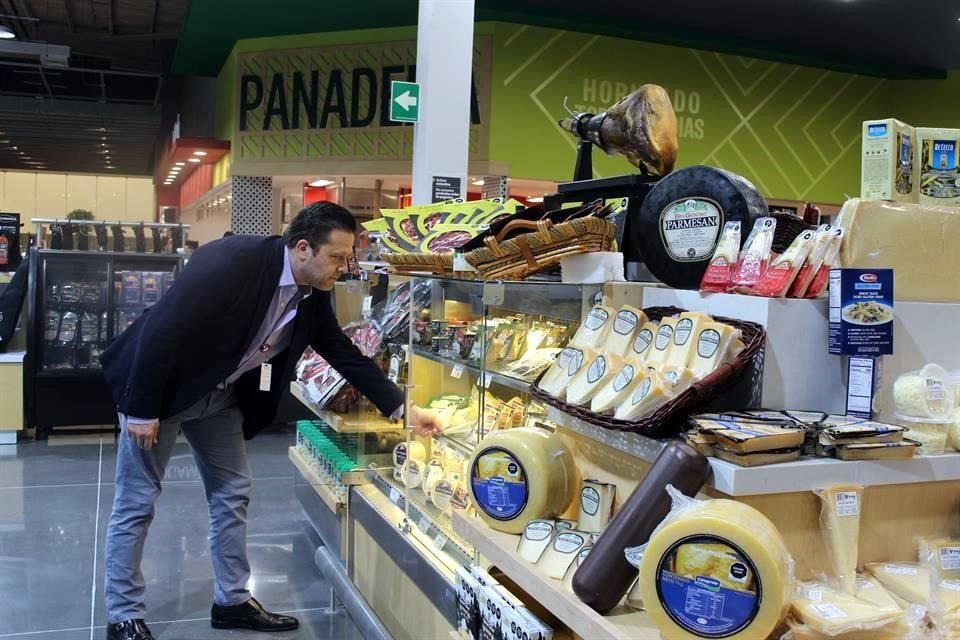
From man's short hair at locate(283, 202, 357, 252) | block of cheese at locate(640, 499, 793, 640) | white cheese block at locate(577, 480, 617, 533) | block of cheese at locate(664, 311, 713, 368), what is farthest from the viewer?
man's short hair at locate(283, 202, 357, 252)

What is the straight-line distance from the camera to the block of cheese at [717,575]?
1.22 m

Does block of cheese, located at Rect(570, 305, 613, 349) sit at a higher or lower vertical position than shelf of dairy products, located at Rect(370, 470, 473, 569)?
higher

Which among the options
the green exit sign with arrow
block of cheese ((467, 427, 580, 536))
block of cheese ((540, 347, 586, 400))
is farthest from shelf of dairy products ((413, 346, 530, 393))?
the green exit sign with arrow

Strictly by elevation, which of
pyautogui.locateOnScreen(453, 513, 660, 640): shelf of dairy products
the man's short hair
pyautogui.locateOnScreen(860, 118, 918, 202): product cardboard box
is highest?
pyautogui.locateOnScreen(860, 118, 918, 202): product cardboard box

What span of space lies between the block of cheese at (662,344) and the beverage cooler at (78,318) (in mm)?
5851

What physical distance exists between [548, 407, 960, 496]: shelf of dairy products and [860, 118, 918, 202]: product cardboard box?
1.88ft

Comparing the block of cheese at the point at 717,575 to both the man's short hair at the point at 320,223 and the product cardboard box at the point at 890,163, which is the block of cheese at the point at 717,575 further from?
the man's short hair at the point at 320,223

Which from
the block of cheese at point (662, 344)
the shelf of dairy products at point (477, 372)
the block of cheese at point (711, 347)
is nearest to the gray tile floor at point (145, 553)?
the shelf of dairy products at point (477, 372)

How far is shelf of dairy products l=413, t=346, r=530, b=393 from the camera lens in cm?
231

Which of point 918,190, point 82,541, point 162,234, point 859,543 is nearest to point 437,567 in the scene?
point 859,543

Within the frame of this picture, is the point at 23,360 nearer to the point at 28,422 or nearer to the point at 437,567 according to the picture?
the point at 28,422

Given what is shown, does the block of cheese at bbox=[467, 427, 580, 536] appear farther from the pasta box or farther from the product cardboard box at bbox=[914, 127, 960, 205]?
the product cardboard box at bbox=[914, 127, 960, 205]

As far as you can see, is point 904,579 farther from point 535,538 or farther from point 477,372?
point 477,372

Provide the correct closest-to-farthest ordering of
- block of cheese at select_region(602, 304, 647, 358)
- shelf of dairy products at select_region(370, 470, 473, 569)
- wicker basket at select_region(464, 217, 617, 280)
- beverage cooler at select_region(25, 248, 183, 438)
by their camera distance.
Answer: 1. block of cheese at select_region(602, 304, 647, 358)
2. wicker basket at select_region(464, 217, 617, 280)
3. shelf of dairy products at select_region(370, 470, 473, 569)
4. beverage cooler at select_region(25, 248, 183, 438)
